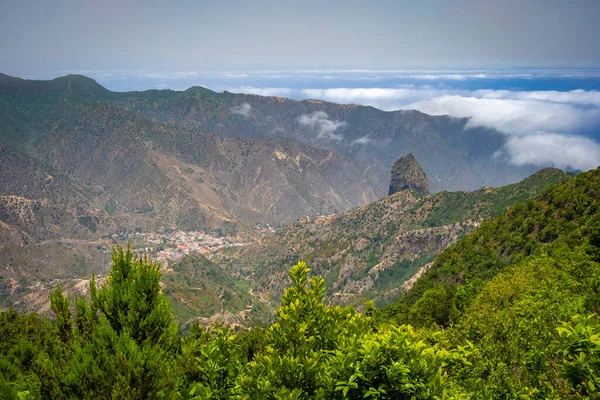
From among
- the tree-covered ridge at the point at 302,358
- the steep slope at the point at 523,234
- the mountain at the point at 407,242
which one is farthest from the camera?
the mountain at the point at 407,242

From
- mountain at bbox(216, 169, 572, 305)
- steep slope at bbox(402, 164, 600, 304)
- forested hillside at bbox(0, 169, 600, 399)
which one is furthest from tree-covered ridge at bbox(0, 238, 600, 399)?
mountain at bbox(216, 169, 572, 305)

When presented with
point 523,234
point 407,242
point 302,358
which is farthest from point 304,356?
point 407,242

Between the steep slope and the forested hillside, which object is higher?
the forested hillside

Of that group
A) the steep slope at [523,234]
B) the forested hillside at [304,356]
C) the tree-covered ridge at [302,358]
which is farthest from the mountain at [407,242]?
the tree-covered ridge at [302,358]

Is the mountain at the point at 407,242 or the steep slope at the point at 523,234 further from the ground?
the steep slope at the point at 523,234

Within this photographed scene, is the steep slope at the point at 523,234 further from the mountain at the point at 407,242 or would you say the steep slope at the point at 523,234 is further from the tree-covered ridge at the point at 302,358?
the tree-covered ridge at the point at 302,358

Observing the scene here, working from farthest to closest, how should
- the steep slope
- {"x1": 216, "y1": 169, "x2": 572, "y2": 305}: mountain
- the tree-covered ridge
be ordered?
{"x1": 216, "y1": 169, "x2": 572, "y2": 305}: mountain < the steep slope < the tree-covered ridge

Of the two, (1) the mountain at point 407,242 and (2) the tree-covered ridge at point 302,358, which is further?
(1) the mountain at point 407,242

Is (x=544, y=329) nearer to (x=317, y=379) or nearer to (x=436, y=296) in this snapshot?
(x=317, y=379)

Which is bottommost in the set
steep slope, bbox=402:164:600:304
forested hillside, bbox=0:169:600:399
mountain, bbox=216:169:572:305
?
mountain, bbox=216:169:572:305

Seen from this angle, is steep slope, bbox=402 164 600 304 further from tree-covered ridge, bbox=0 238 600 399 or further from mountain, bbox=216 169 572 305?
tree-covered ridge, bbox=0 238 600 399

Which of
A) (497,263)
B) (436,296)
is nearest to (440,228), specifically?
(497,263)

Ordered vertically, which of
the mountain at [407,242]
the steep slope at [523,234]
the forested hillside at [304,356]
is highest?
the forested hillside at [304,356]

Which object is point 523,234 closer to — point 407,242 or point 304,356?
point 304,356
